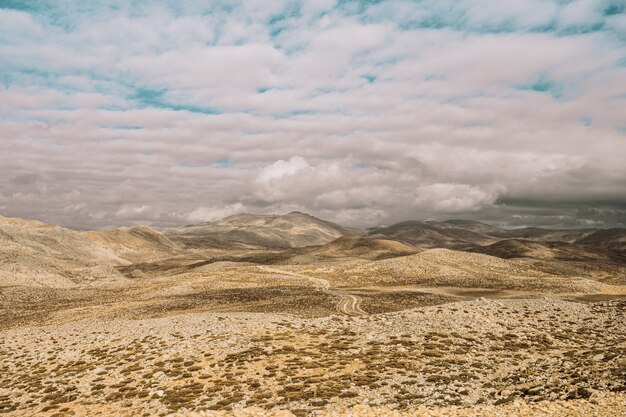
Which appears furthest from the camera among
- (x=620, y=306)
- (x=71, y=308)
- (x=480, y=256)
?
(x=480, y=256)

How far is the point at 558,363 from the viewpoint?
1006 inches

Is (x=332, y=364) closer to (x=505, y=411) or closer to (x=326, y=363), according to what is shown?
(x=326, y=363)

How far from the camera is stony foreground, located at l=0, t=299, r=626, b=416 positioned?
21188mm

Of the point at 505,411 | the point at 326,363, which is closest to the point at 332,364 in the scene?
the point at 326,363

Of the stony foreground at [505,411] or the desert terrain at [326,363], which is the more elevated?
the stony foreground at [505,411]

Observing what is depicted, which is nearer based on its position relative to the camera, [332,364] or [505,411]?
[505,411]

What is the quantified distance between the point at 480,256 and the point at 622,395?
130325 millimetres

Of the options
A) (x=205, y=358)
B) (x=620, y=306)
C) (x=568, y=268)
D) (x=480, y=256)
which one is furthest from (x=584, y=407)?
(x=568, y=268)

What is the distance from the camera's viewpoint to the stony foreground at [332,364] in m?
21.2

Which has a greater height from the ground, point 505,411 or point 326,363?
point 505,411

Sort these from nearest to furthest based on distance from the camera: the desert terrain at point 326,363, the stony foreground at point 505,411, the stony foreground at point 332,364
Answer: the stony foreground at point 505,411
the desert terrain at point 326,363
the stony foreground at point 332,364

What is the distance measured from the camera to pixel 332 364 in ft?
91.0

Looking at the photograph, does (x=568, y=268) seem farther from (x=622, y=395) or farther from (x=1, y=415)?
(x=1, y=415)

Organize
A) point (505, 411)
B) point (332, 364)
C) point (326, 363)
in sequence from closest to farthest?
1. point (505, 411)
2. point (332, 364)
3. point (326, 363)
